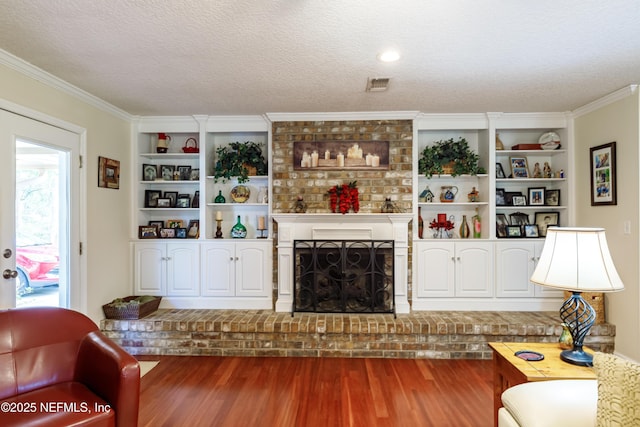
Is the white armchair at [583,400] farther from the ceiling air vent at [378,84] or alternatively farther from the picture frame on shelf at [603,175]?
the picture frame on shelf at [603,175]

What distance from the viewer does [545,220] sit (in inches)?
157

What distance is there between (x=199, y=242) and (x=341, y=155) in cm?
192

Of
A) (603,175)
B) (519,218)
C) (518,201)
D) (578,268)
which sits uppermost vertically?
(603,175)

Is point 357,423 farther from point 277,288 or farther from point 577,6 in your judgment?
point 577,6

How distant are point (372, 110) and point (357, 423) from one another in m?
2.91

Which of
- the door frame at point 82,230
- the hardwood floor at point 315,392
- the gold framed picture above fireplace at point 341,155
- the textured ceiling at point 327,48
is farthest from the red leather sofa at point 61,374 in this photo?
the gold framed picture above fireplace at point 341,155

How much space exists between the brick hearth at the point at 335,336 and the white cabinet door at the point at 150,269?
577 millimetres

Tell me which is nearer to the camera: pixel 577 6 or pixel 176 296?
pixel 577 6

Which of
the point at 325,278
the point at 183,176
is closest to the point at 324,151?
the point at 325,278

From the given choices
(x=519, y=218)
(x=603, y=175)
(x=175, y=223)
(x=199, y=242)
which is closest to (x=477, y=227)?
(x=519, y=218)

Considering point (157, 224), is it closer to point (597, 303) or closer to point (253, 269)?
point (253, 269)

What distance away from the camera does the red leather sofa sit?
157 centimetres

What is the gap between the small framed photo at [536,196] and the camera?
13.1 feet

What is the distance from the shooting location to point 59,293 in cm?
294
